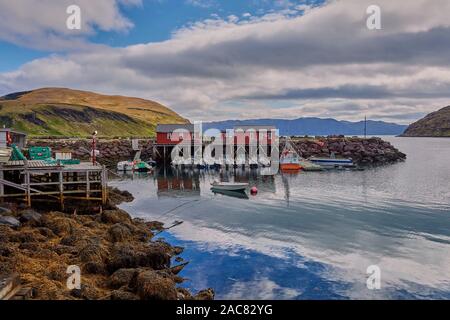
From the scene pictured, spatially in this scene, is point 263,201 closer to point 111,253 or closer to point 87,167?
point 87,167

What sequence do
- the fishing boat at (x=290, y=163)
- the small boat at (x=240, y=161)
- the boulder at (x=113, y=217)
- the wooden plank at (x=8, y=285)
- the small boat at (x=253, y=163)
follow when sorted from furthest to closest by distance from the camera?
the small boat at (x=240, y=161)
the small boat at (x=253, y=163)
the fishing boat at (x=290, y=163)
the boulder at (x=113, y=217)
the wooden plank at (x=8, y=285)

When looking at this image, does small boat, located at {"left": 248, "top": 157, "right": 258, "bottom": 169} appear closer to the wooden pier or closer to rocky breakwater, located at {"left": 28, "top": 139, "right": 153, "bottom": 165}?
rocky breakwater, located at {"left": 28, "top": 139, "right": 153, "bottom": 165}

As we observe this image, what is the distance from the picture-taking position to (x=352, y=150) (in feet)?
376

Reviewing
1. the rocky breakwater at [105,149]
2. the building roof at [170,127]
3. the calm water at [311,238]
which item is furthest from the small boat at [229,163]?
the calm water at [311,238]

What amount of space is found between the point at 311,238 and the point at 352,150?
3553 inches

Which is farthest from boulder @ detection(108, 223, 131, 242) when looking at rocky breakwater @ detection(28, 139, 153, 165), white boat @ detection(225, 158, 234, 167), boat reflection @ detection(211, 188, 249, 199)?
rocky breakwater @ detection(28, 139, 153, 165)

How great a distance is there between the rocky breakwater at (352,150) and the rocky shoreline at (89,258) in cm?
8745

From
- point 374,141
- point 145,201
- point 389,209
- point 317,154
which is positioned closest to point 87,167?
point 145,201

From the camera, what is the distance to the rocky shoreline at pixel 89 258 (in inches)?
672

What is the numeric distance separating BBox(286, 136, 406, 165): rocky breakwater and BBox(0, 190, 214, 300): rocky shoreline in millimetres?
87453

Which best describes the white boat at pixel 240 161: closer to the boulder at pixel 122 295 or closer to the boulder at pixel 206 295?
the boulder at pixel 206 295

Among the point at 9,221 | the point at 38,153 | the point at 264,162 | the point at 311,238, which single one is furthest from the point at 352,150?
the point at 9,221
